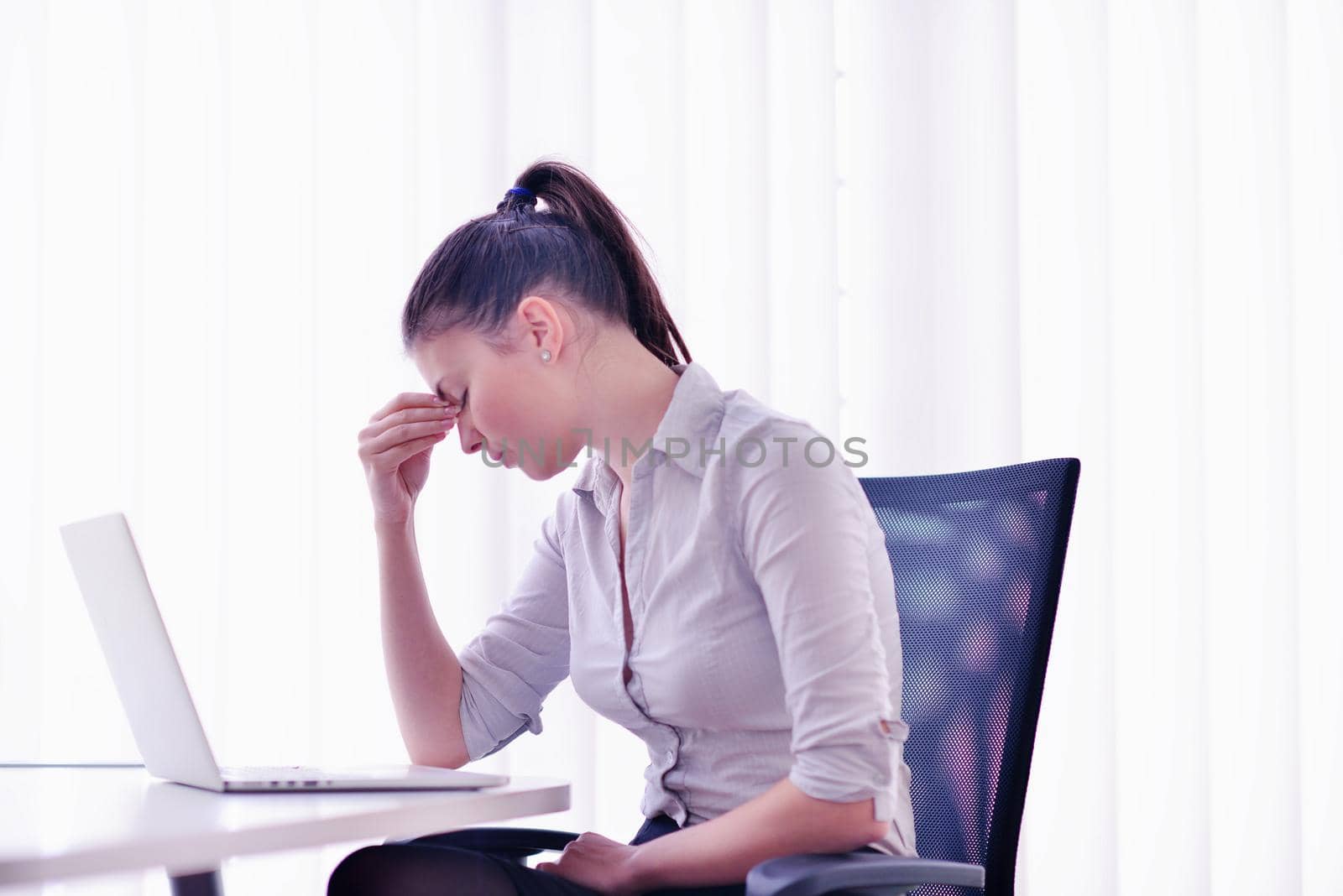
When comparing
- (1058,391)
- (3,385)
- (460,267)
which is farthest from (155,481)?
(1058,391)

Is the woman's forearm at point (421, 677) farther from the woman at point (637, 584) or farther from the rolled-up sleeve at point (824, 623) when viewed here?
the rolled-up sleeve at point (824, 623)

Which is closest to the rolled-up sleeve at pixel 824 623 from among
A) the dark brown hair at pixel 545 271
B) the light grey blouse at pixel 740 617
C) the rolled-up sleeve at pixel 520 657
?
the light grey blouse at pixel 740 617

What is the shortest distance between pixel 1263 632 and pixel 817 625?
4.43ft

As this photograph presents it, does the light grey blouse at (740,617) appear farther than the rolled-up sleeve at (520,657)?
No

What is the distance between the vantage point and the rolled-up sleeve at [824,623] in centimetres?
94

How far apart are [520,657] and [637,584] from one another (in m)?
0.27

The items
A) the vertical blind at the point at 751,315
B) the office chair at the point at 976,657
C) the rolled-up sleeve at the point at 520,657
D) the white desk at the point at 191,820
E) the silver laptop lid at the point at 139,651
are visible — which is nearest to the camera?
the white desk at the point at 191,820

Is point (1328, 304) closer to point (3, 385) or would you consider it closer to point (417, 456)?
point (417, 456)

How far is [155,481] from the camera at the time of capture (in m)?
1.91

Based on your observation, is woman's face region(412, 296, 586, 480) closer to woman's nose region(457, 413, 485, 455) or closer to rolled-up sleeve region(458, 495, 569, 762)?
woman's nose region(457, 413, 485, 455)

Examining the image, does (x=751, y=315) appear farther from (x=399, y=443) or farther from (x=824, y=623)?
(x=824, y=623)

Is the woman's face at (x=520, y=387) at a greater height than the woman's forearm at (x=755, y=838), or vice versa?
the woman's face at (x=520, y=387)

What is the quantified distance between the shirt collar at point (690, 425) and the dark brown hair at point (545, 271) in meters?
0.12

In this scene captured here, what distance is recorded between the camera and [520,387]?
3.93 feet
